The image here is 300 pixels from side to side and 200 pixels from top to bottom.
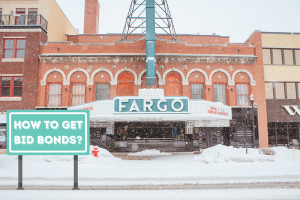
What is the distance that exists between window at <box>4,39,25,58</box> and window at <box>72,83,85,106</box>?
5802mm

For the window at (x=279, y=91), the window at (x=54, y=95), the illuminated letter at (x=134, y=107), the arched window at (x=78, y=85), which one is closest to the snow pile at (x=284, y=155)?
the window at (x=279, y=91)

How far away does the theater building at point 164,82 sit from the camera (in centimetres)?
2069

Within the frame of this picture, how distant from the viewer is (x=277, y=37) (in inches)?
881

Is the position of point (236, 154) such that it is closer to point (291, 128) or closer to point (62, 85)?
point (291, 128)

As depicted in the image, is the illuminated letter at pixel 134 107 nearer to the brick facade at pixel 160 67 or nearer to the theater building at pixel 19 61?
the brick facade at pixel 160 67

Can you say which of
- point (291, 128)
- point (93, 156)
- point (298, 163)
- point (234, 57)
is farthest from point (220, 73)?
point (93, 156)

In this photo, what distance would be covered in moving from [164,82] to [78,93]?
322 inches

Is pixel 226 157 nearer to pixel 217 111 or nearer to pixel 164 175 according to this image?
pixel 217 111

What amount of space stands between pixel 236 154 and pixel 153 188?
8.99 m

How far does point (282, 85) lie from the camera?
22.1m

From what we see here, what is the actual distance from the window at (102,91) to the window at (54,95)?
144 inches
